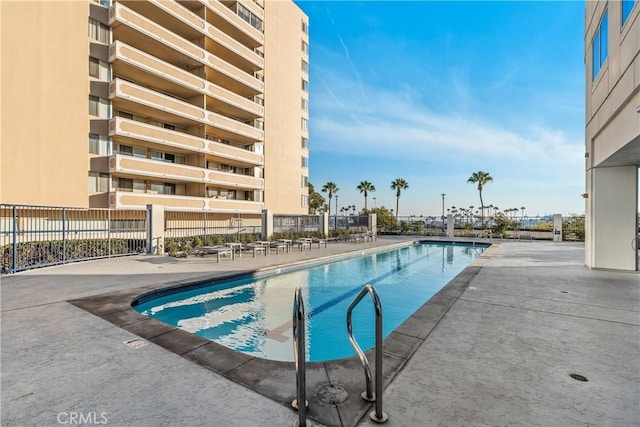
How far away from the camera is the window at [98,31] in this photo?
17453 mm

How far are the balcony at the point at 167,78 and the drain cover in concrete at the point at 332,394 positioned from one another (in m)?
21.7

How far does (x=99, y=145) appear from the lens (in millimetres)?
17391

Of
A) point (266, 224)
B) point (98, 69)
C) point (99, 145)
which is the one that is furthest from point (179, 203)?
point (98, 69)

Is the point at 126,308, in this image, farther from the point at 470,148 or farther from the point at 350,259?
the point at 470,148

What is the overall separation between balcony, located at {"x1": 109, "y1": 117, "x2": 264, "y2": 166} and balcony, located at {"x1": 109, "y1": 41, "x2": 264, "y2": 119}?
11.6ft

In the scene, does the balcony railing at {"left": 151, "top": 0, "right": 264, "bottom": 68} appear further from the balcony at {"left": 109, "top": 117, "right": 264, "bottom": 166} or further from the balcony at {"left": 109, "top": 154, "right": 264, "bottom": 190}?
the balcony at {"left": 109, "top": 154, "right": 264, "bottom": 190}

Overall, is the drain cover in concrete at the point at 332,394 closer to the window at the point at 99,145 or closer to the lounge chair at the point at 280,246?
the lounge chair at the point at 280,246

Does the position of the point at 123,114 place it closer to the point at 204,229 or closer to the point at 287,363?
the point at 204,229

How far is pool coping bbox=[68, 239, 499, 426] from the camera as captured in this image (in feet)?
8.48

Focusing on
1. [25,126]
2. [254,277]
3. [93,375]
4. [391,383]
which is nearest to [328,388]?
[391,383]

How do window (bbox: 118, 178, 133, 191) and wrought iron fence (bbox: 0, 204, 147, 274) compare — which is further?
window (bbox: 118, 178, 133, 191)

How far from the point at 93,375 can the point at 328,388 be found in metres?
2.50

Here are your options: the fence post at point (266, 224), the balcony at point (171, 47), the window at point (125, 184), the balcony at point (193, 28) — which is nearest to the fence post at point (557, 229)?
the fence post at point (266, 224)

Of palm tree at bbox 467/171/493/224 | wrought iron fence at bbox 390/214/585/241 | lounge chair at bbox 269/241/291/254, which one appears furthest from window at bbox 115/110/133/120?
palm tree at bbox 467/171/493/224
